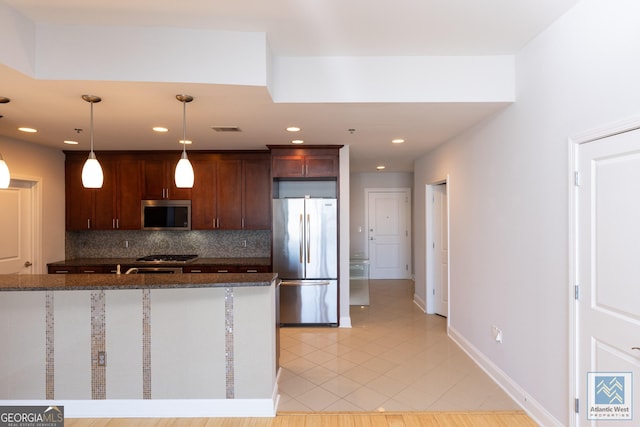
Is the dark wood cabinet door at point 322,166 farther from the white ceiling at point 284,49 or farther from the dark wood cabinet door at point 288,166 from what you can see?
the white ceiling at point 284,49

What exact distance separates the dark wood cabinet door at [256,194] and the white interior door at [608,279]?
12.4ft

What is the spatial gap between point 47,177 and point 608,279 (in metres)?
5.98

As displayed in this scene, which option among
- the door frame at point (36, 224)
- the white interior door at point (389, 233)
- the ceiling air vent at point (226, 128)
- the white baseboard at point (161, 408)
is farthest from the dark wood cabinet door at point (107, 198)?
the white interior door at point (389, 233)

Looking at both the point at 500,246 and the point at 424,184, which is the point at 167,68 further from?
the point at 424,184

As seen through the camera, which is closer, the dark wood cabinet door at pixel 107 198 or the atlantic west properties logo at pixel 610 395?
the atlantic west properties logo at pixel 610 395

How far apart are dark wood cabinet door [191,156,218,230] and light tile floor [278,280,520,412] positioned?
194cm

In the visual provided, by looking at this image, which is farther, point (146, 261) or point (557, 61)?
point (146, 261)

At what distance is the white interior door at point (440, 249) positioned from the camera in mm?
5027

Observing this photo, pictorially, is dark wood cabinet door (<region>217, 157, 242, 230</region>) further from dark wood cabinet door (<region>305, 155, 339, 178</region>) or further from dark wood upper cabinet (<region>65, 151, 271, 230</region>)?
dark wood cabinet door (<region>305, 155, 339, 178</region>)

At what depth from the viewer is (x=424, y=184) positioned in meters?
5.52

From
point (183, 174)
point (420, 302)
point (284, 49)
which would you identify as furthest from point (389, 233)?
point (183, 174)

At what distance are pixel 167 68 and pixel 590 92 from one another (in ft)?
8.49

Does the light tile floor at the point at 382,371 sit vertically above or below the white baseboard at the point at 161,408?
below

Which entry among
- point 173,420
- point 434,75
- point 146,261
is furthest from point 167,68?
point 146,261
